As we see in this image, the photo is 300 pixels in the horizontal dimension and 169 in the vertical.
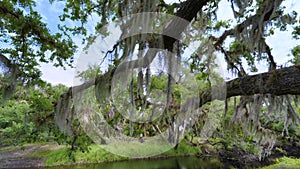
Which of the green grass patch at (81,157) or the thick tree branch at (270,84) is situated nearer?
the thick tree branch at (270,84)

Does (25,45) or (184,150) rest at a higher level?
(25,45)

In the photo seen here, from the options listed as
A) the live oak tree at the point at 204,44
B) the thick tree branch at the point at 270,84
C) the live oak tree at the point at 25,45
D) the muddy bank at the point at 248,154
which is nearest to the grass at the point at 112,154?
the muddy bank at the point at 248,154

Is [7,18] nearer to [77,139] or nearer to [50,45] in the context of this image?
[50,45]

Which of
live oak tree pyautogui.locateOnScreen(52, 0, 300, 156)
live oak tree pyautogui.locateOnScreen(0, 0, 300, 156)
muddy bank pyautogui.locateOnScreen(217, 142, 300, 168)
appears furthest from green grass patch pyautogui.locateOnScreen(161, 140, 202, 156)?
live oak tree pyautogui.locateOnScreen(52, 0, 300, 156)

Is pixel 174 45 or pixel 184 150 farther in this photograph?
pixel 184 150

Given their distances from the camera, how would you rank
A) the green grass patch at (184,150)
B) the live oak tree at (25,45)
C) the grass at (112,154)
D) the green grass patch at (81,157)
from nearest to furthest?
the live oak tree at (25,45)
the green grass patch at (81,157)
the grass at (112,154)
the green grass patch at (184,150)

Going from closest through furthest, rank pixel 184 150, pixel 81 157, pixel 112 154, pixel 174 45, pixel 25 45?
pixel 174 45 < pixel 25 45 < pixel 81 157 < pixel 112 154 < pixel 184 150

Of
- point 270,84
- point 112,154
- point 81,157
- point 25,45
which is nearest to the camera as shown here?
point 270,84

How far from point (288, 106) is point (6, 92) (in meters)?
4.76

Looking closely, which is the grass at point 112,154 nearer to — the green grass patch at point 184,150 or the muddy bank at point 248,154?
the green grass patch at point 184,150

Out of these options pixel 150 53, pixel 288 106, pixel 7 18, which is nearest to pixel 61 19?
pixel 7 18

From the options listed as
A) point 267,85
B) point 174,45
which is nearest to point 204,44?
point 174,45

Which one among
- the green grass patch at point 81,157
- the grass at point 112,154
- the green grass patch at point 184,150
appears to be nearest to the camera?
the green grass patch at point 81,157

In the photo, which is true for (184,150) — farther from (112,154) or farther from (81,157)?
(81,157)
